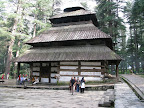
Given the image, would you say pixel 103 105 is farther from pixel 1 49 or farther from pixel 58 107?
pixel 1 49

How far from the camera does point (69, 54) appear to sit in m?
16.4

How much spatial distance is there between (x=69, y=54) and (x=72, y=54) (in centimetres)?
38

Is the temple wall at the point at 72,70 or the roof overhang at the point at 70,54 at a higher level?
the roof overhang at the point at 70,54

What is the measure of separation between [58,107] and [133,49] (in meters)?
42.8

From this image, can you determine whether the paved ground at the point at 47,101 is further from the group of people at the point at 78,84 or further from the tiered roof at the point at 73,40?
the tiered roof at the point at 73,40

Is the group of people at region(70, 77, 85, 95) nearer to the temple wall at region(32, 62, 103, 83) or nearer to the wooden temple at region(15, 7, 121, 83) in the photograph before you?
the wooden temple at region(15, 7, 121, 83)

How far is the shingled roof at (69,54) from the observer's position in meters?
15.1

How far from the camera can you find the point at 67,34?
19.0 m

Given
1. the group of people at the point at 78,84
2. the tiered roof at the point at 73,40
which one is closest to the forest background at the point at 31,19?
the tiered roof at the point at 73,40

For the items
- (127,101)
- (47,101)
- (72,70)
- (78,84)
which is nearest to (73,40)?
(72,70)

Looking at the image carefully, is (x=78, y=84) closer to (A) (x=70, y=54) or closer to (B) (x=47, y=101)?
(A) (x=70, y=54)

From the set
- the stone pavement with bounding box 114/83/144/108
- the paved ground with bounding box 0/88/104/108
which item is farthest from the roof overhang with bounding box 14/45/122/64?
the stone pavement with bounding box 114/83/144/108

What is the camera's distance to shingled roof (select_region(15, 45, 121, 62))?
1510cm

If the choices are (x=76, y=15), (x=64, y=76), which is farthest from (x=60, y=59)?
(x=76, y=15)
